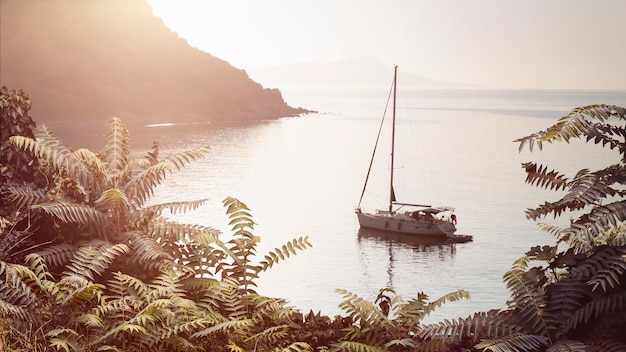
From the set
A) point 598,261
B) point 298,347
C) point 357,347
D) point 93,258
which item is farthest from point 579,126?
point 93,258

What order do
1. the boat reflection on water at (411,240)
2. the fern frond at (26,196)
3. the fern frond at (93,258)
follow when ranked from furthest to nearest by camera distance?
the boat reflection on water at (411,240) → the fern frond at (26,196) → the fern frond at (93,258)

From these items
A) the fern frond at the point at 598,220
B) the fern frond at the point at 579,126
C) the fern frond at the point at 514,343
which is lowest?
the fern frond at the point at 514,343

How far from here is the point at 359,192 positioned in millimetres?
81750

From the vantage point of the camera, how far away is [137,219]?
5.27 metres

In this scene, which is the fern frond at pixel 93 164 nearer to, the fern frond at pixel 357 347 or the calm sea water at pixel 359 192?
the fern frond at pixel 357 347

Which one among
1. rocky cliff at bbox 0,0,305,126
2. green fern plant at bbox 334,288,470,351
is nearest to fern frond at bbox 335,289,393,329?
green fern plant at bbox 334,288,470,351

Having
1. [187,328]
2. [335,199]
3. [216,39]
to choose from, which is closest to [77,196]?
[187,328]

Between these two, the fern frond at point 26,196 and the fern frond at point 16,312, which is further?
the fern frond at point 26,196

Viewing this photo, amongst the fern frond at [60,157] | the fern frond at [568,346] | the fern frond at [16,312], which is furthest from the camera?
the fern frond at [60,157]

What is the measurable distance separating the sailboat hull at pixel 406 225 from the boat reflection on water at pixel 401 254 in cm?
62

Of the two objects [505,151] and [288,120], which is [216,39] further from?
[505,151]

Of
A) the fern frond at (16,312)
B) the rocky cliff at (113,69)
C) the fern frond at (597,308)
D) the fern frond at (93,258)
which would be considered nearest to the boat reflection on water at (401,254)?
the fern frond at (93,258)

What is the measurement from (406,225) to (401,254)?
9.17 ft

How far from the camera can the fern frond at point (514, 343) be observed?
144 inches
